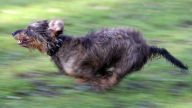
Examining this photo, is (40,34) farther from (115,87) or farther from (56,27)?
(115,87)

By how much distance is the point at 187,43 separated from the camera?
11.3 m

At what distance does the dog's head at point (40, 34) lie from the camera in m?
7.89

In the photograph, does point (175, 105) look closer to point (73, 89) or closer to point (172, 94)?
point (172, 94)

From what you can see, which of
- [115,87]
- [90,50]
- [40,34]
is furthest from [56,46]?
[115,87]

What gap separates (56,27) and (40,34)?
32cm

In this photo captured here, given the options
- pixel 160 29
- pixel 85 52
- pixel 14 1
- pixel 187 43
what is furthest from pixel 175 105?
pixel 14 1

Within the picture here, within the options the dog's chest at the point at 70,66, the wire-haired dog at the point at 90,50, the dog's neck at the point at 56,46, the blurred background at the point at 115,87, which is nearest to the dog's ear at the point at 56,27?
the wire-haired dog at the point at 90,50

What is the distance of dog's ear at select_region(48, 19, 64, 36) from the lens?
7.80m

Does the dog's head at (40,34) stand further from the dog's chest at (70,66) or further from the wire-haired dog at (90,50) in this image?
the dog's chest at (70,66)

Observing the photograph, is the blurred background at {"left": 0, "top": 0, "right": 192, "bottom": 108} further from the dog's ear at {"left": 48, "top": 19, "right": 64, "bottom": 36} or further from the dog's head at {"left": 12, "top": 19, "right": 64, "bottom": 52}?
the dog's ear at {"left": 48, "top": 19, "right": 64, "bottom": 36}

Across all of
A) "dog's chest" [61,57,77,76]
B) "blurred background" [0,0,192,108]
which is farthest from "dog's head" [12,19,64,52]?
"blurred background" [0,0,192,108]

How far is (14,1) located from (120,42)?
715 cm

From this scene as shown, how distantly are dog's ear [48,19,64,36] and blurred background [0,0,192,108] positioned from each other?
1.06 m

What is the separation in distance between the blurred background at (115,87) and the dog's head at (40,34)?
82cm
